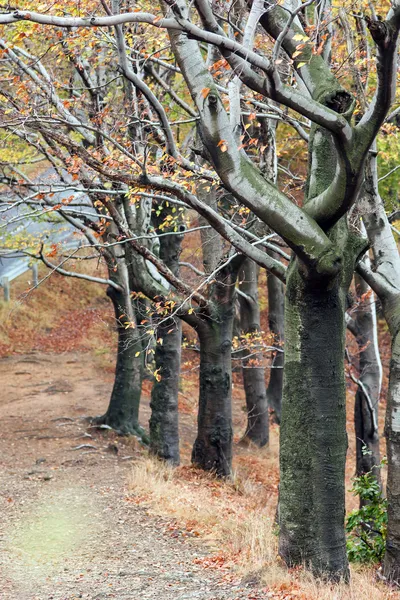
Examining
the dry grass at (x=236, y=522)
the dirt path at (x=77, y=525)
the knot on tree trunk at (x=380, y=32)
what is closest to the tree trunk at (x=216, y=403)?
the dry grass at (x=236, y=522)

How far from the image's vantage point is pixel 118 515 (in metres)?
10.2

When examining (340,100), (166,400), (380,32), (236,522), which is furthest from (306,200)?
(166,400)

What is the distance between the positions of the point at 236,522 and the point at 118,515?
1.89 metres

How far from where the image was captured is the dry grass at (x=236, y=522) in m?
6.70

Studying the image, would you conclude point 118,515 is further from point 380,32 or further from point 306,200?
point 380,32

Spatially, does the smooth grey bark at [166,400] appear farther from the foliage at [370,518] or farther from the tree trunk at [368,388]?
the foliage at [370,518]

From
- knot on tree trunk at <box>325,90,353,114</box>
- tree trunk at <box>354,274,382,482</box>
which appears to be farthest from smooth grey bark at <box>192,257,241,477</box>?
knot on tree trunk at <box>325,90,353,114</box>

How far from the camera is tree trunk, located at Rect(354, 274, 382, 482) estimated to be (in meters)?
12.5

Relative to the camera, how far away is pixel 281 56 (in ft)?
34.8

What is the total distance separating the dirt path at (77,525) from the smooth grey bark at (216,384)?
62.3 inches

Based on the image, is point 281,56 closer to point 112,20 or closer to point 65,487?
point 112,20

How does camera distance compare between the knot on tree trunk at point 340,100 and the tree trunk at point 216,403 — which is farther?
the tree trunk at point 216,403

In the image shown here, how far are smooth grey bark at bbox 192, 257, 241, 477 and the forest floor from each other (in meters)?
0.42

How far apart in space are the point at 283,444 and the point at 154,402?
6595 mm
